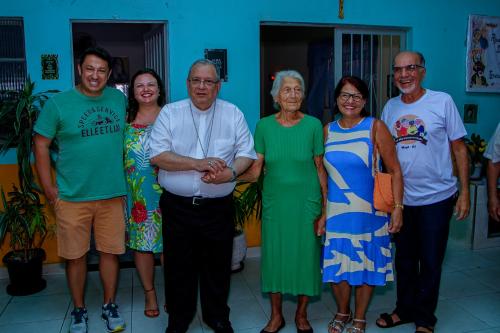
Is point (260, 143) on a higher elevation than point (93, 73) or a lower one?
lower

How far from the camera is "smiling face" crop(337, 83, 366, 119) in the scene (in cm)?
236

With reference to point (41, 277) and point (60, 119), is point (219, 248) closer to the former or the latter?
point (60, 119)

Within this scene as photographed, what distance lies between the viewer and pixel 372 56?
420cm

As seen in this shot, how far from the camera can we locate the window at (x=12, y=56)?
11.3 feet

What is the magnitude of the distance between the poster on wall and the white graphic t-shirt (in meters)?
2.16

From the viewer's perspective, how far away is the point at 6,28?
3.45 metres

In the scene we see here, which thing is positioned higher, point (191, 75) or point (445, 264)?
point (191, 75)

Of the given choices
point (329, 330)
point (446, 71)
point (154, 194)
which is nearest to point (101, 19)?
point (154, 194)

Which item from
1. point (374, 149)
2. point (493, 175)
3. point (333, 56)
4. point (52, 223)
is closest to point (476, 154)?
point (333, 56)

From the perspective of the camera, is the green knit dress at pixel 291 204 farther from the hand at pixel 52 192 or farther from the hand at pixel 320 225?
the hand at pixel 52 192

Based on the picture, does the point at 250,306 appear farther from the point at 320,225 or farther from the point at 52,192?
the point at 52,192

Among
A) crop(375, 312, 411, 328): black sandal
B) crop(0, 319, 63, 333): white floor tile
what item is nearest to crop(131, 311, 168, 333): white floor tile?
crop(0, 319, 63, 333): white floor tile

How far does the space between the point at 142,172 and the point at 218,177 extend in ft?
2.01

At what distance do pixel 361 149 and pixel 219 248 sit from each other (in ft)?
2.88
